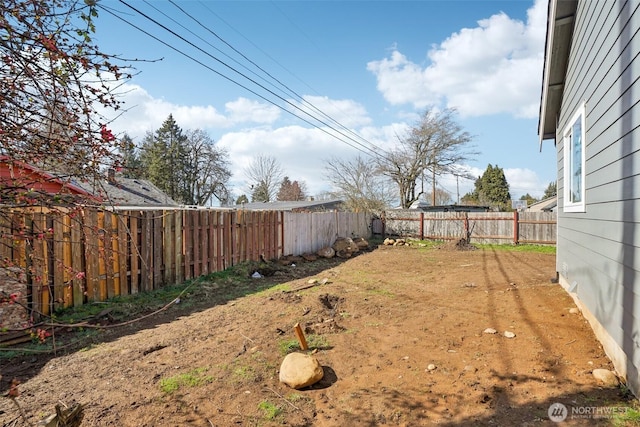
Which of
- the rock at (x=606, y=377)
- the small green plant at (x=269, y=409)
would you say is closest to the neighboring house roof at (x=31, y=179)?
the small green plant at (x=269, y=409)

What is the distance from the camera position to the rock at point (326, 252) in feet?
38.2

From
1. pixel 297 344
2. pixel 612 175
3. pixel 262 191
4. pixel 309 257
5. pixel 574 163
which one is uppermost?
pixel 262 191

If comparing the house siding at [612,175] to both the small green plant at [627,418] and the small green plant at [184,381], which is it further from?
the small green plant at [184,381]

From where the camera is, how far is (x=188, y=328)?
14.9 ft

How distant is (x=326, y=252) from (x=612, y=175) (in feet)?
30.2

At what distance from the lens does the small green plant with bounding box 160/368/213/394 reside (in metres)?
2.95

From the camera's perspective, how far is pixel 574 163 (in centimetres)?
496

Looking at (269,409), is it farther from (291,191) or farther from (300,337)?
(291,191)

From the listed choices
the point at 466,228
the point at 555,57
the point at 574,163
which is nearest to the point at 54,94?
the point at 574,163

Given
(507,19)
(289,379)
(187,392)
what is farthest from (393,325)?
(507,19)

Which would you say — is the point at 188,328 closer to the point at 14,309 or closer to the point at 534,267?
the point at 14,309

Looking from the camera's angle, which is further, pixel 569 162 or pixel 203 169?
pixel 203 169

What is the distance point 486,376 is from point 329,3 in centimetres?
970

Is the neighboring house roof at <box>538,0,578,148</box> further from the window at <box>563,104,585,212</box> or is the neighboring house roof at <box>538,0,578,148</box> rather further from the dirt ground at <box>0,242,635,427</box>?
the dirt ground at <box>0,242,635,427</box>
